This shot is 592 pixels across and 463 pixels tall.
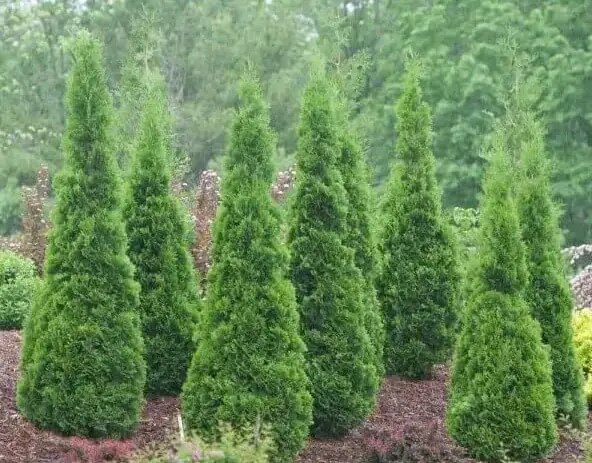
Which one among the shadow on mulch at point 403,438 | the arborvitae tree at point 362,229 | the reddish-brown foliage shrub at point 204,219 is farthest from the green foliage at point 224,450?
the reddish-brown foliage shrub at point 204,219

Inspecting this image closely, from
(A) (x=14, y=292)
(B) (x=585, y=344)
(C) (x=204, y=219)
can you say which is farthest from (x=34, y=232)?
(B) (x=585, y=344)

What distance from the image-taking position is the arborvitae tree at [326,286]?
8648 mm

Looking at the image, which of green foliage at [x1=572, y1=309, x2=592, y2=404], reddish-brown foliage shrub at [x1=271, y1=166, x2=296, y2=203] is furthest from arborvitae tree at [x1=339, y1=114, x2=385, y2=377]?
reddish-brown foliage shrub at [x1=271, y1=166, x2=296, y2=203]

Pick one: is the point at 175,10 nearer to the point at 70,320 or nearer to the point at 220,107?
the point at 220,107

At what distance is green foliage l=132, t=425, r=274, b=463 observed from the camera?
5.98m

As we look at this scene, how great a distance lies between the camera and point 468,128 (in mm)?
24156

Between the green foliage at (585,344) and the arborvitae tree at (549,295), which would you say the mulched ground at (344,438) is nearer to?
the arborvitae tree at (549,295)

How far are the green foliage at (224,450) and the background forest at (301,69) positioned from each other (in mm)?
15719

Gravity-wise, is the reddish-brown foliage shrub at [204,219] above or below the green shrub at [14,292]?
above

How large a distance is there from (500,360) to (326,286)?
1.66 meters

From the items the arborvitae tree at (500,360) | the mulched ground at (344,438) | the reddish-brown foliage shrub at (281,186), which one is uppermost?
the reddish-brown foliage shrub at (281,186)

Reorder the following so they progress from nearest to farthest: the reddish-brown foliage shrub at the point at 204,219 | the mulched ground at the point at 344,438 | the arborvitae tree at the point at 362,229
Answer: the mulched ground at the point at 344,438, the arborvitae tree at the point at 362,229, the reddish-brown foliage shrub at the point at 204,219

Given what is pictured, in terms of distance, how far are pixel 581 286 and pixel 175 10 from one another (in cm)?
1611

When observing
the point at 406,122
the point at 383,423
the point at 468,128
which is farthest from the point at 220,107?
the point at 383,423
